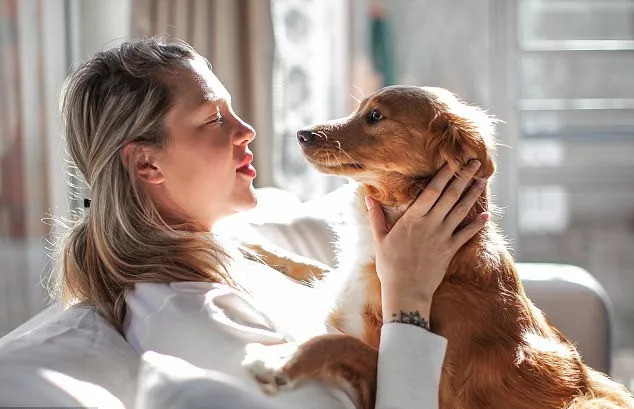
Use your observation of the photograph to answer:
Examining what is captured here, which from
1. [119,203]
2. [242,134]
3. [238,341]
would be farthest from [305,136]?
[238,341]

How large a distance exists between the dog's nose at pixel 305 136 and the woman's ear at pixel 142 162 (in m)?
0.27

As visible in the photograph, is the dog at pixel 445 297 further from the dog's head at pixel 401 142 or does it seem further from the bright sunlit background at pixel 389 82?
the bright sunlit background at pixel 389 82

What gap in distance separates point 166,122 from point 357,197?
1.34ft

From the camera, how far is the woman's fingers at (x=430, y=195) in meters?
1.46

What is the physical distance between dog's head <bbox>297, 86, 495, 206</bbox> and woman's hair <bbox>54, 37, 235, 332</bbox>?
0.29 m

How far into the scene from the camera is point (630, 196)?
15.7ft

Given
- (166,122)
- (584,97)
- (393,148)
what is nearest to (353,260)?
(393,148)

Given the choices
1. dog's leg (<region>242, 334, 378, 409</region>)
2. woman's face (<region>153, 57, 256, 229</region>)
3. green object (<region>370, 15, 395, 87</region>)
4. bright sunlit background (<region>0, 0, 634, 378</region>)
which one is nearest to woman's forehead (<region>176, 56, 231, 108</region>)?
woman's face (<region>153, 57, 256, 229</region>)

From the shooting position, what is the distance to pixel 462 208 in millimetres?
1456

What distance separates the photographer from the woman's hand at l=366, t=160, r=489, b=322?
1379 millimetres

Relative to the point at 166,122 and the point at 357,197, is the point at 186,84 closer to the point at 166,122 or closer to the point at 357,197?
the point at 166,122

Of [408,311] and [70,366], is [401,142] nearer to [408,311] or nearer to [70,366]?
[408,311]

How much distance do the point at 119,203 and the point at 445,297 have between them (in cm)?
61

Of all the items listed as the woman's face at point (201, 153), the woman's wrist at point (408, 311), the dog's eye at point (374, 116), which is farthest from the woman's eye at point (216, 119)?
the woman's wrist at point (408, 311)
